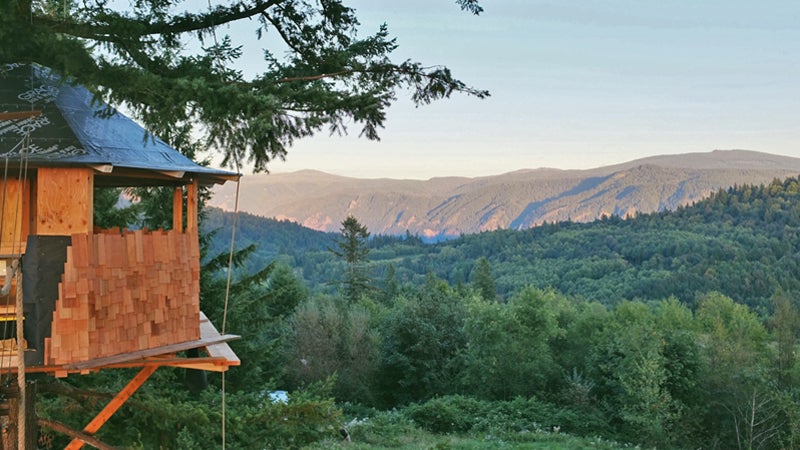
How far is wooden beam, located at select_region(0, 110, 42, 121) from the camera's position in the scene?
21.3ft

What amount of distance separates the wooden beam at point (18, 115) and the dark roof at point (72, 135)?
1.3 inches

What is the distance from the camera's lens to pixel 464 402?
35.0m

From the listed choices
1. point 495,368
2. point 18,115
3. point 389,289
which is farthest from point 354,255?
point 18,115

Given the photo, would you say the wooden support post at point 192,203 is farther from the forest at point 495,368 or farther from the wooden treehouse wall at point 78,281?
the forest at point 495,368

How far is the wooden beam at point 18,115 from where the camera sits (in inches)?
255

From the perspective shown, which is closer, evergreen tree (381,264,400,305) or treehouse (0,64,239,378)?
treehouse (0,64,239,378)

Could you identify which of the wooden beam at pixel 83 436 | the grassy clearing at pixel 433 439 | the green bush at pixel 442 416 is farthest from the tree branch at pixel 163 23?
the green bush at pixel 442 416

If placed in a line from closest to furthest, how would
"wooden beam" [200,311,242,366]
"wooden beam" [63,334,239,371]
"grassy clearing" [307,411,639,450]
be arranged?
"wooden beam" [63,334,239,371], "wooden beam" [200,311,242,366], "grassy clearing" [307,411,639,450]

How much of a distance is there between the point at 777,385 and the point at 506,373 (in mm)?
13263

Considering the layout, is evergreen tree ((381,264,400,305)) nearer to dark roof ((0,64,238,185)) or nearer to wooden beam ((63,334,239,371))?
wooden beam ((63,334,239,371))

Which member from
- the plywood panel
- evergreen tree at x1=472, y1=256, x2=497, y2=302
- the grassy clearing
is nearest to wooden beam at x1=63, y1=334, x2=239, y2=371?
the plywood panel

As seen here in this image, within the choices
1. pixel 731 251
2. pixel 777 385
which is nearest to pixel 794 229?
pixel 731 251

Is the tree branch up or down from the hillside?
up

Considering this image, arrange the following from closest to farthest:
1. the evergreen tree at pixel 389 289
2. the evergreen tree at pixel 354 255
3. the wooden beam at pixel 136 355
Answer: the wooden beam at pixel 136 355 < the evergreen tree at pixel 354 255 < the evergreen tree at pixel 389 289
